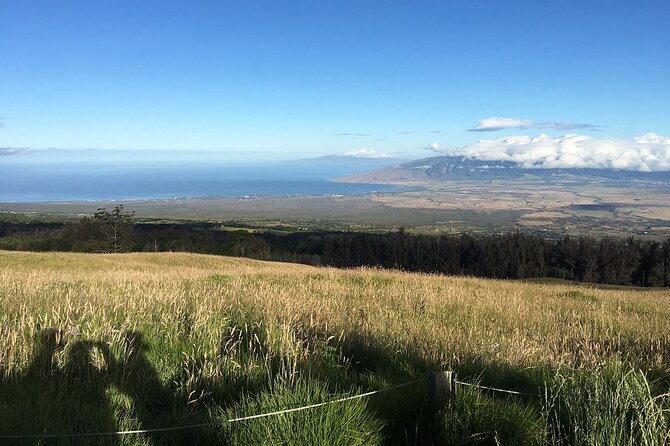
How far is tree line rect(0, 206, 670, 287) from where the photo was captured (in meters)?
63.9

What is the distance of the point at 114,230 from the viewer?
208ft

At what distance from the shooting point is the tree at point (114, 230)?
62.9m

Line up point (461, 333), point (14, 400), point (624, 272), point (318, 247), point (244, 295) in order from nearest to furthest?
point (14, 400) < point (461, 333) < point (244, 295) < point (624, 272) < point (318, 247)

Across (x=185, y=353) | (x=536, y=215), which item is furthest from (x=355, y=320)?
(x=536, y=215)

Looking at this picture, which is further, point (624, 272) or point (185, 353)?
point (624, 272)

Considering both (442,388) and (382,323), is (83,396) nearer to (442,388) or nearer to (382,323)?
(442,388)

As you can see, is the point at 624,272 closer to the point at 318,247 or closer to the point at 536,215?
the point at 318,247

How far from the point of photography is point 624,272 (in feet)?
210

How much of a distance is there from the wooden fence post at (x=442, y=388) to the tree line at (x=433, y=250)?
5914 cm

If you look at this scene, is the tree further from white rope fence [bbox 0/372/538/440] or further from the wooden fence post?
the wooden fence post

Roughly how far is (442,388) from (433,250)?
70.7m

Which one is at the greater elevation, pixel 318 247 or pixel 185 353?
pixel 185 353

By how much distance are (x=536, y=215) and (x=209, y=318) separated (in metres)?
193

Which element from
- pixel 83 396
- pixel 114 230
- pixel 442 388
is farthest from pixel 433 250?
pixel 83 396
